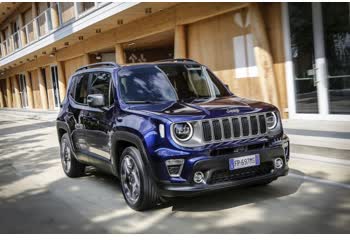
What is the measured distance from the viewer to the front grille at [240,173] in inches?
183

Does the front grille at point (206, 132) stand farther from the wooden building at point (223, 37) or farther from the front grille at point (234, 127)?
the wooden building at point (223, 37)

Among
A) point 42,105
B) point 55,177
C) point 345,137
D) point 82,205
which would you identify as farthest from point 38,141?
point 42,105

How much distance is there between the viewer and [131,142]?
16.6 ft

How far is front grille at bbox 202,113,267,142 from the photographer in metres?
4.69

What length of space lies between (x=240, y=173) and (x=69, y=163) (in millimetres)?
3823

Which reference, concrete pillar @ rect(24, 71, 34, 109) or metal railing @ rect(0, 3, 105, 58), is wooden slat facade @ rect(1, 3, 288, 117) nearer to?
metal railing @ rect(0, 3, 105, 58)

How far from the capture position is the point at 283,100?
11.2 metres

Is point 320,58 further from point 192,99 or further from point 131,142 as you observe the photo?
point 131,142

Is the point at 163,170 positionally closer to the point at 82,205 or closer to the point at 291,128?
Answer: the point at 82,205

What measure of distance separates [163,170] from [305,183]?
7.45 ft

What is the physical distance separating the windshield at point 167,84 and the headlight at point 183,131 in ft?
3.03

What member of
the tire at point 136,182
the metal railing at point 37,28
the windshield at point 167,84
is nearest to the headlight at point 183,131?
the tire at point 136,182

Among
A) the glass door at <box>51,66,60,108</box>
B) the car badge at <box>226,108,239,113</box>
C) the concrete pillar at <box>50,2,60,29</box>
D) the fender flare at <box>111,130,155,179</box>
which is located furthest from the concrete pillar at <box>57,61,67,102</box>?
the car badge at <box>226,108,239,113</box>

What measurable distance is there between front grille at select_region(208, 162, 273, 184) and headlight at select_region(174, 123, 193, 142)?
478mm
